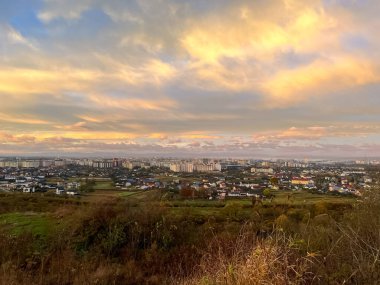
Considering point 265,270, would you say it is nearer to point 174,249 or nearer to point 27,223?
point 174,249

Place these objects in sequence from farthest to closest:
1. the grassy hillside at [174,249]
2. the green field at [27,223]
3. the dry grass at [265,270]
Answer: the green field at [27,223] → the grassy hillside at [174,249] → the dry grass at [265,270]

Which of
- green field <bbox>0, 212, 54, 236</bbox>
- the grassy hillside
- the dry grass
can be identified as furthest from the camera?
green field <bbox>0, 212, 54, 236</bbox>

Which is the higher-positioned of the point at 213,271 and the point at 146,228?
the point at 213,271

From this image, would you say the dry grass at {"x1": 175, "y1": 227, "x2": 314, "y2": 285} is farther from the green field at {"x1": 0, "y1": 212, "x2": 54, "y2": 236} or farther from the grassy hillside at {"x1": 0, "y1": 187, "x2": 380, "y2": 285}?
the green field at {"x1": 0, "y1": 212, "x2": 54, "y2": 236}

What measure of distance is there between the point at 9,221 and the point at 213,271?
1377cm

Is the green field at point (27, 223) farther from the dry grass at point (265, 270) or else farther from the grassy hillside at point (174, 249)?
the dry grass at point (265, 270)

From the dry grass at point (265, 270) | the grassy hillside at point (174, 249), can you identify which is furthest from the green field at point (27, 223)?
the dry grass at point (265, 270)

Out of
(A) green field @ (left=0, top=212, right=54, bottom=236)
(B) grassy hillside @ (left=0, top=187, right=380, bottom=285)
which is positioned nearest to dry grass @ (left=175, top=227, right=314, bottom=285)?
(B) grassy hillside @ (left=0, top=187, right=380, bottom=285)

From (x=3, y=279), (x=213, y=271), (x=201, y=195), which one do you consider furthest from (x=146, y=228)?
(x=201, y=195)

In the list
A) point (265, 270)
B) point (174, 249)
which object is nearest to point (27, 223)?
point (174, 249)

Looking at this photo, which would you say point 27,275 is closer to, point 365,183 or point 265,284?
point 265,284

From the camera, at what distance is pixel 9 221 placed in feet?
52.6

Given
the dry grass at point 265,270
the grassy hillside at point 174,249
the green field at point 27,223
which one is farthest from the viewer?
the green field at point 27,223

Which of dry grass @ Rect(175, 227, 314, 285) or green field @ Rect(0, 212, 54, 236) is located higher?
dry grass @ Rect(175, 227, 314, 285)
